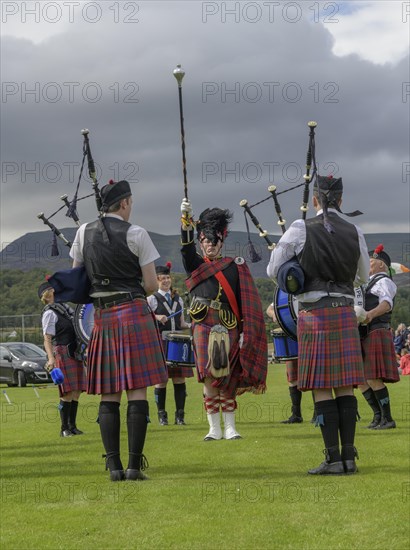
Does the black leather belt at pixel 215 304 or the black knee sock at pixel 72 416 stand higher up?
the black leather belt at pixel 215 304

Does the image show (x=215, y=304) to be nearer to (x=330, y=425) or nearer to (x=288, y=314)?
(x=288, y=314)

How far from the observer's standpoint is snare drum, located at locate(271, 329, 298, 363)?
30.5ft

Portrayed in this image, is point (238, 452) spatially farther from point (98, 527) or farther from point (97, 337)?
point (98, 527)

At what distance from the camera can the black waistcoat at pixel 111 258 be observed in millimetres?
5641

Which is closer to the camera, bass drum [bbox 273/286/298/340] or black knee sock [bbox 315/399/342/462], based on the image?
black knee sock [bbox 315/399/342/462]

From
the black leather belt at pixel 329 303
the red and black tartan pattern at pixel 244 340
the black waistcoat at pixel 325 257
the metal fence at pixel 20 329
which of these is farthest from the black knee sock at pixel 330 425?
the metal fence at pixel 20 329

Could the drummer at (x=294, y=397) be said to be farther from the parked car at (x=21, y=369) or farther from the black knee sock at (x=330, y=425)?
the parked car at (x=21, y=369)

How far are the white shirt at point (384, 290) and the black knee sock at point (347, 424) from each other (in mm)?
2810

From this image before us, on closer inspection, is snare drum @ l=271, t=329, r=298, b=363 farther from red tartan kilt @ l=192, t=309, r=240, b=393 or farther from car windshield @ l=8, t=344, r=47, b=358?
car windshield @ l=8, t=344, r=47, b=358

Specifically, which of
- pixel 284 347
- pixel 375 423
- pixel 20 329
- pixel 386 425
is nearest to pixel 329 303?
pixel 386 425

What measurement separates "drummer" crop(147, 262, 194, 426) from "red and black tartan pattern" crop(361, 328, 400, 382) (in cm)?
215

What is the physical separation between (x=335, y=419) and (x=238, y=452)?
1.49 meters

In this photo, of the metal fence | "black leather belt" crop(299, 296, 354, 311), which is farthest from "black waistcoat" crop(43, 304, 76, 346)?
the metal fence

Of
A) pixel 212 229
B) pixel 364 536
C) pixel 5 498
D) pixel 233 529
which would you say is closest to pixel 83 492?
pixel 5 498
